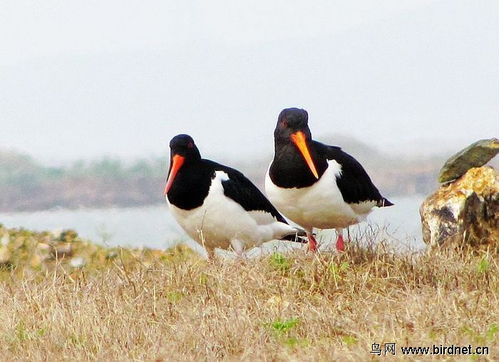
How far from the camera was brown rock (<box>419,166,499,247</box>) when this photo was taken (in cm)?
1045

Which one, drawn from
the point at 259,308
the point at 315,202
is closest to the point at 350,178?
the point at 315,202

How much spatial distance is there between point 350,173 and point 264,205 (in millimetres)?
1105

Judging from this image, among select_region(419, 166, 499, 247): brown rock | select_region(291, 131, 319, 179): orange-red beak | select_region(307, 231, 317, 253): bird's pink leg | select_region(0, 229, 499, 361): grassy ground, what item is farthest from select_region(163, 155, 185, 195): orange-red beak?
select_region(419, 166, 499, 247): brown rock

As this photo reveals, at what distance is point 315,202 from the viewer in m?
9.54

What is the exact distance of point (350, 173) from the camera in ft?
32.8

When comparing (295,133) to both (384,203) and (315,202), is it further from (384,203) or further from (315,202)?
(384,203)

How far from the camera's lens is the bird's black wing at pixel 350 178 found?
9805 mm

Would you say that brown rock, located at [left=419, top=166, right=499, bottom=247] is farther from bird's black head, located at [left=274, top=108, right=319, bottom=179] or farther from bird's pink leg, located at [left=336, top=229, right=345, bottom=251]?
bird's black head, located at [left=274, top=108, right=319, bottom=179]

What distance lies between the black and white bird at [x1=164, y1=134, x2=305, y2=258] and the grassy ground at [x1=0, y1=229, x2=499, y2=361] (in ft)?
1.40

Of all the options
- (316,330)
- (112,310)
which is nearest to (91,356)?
(112,310)

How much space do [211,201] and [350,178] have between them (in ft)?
4.55

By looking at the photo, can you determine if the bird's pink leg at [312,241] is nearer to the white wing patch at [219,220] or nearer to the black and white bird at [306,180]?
the black and white bird at [306,180]

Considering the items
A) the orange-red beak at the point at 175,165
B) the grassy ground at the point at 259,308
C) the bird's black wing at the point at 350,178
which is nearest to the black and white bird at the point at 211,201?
the orange-red beak at the point at 175,165

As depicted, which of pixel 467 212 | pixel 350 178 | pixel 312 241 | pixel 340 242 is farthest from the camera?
pixel 467 212
